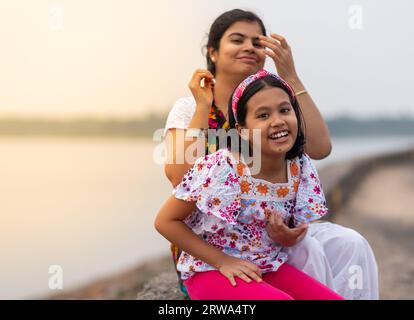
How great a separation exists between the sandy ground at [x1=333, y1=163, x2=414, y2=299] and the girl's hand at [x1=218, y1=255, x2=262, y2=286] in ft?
9.62

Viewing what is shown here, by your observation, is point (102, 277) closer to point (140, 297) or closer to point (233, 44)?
point (140, 297)

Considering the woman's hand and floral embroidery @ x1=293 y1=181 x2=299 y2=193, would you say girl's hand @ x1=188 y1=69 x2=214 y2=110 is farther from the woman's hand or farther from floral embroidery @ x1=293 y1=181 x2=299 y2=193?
the woman's hand

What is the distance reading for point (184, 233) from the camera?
7.31ft

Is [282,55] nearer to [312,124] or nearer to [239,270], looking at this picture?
[312,124]

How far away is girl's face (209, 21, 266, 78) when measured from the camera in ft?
8.95

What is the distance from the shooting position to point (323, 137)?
2.65 metres

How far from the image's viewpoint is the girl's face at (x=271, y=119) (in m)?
2.24

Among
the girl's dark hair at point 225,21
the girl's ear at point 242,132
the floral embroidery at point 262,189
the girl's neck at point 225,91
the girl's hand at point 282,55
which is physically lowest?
the floral embroidery at point 262,189

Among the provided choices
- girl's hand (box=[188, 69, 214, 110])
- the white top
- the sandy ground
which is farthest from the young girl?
the sandy ground

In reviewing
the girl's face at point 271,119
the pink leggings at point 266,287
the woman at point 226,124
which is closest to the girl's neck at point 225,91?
the woman at point 226,124

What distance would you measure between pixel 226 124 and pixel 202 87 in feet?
0.62

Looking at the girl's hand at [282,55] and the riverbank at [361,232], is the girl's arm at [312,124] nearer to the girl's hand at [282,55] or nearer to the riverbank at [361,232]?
the girl's hand at [282,55]

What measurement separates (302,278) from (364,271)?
0.35 meters
